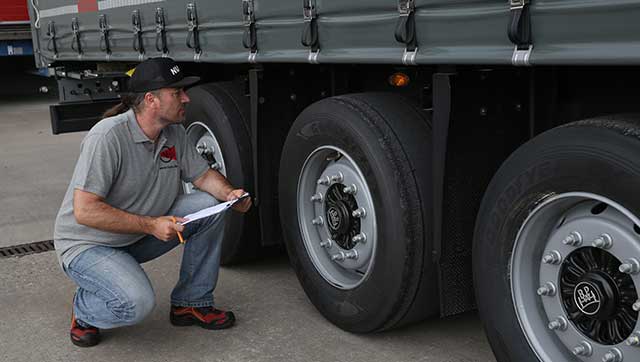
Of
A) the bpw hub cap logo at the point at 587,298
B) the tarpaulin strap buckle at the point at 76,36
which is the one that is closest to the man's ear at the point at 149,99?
the bpw hub cap logo at the point at 587,298

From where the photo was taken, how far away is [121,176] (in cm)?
371

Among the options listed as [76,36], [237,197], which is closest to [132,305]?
[237,197]

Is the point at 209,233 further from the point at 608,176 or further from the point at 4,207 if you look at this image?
the point at 4,207

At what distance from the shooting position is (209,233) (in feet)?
13.1

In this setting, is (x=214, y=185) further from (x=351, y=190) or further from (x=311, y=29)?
(x=311, y=29)

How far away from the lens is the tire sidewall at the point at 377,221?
10.8 feet

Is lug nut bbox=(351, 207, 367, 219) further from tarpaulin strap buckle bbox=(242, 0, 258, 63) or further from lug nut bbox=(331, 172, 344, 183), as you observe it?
tarpaulin strap buckle bbox=(242, 0, 258, 63)

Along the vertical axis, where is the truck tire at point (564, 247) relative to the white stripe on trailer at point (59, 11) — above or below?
below

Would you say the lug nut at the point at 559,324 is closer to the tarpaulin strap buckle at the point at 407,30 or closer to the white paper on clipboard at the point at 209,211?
the tarpaulin strap buckle at the point at 407,30

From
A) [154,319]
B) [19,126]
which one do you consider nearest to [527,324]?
[154,319]

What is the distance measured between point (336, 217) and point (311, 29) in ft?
2.70

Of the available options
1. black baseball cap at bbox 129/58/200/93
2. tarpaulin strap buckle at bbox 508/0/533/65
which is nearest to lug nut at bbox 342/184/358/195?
black baseball cap at bbox 129/58/200/93

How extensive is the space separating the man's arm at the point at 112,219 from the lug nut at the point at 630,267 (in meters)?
1.84

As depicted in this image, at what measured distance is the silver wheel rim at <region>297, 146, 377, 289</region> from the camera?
353 centimetres
